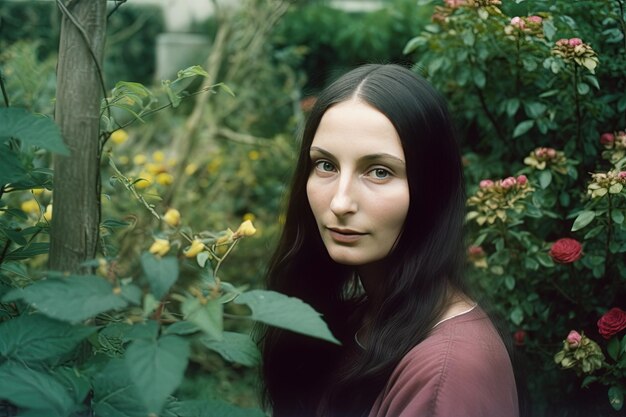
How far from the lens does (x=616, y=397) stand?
1.88 m

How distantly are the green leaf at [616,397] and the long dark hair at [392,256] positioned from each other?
0.55 m

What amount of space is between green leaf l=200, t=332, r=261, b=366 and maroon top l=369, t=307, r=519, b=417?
40cm

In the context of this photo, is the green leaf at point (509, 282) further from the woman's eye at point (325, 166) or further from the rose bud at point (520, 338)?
the woman's eye at point (325, 166)

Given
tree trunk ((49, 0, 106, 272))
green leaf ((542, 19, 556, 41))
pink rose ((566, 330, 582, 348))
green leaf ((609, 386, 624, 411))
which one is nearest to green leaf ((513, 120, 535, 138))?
green leaf ((542, 19, 556, 41))

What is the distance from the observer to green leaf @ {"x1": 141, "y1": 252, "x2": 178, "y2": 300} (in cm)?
98

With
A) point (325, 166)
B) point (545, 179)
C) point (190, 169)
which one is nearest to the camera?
point (325, 166)

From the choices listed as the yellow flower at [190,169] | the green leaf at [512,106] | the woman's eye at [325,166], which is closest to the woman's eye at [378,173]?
the woman's eye at [325,166]

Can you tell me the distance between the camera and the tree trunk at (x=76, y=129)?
4.21 ft

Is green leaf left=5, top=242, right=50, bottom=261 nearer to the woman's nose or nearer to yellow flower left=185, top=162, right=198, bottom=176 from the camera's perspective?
the woman's nose

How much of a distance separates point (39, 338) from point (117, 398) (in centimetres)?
15

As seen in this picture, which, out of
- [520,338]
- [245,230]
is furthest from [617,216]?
[245,230]

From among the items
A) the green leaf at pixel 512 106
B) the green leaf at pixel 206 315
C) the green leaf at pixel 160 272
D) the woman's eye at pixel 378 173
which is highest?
the green leaf at pixel 160 272

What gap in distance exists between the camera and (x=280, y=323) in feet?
3.29

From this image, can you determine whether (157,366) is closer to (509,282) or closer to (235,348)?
(235,348)
